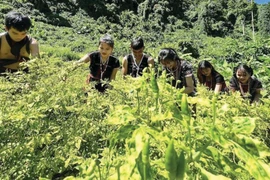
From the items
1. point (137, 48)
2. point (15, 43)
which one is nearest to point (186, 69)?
point (137, 48)

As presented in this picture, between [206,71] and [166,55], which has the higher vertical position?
[166,55]

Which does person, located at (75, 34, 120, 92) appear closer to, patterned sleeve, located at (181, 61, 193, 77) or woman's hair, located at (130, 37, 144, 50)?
woman's hair, located at (130, 37, 144, 50)

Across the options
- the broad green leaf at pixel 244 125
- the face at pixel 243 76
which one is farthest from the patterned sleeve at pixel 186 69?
the broad green leaf at pixel 244 125

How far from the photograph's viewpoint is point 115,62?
2.68 metres

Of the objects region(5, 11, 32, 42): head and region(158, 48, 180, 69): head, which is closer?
region(5, 11, 32, 42): head

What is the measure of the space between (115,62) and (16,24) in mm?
918

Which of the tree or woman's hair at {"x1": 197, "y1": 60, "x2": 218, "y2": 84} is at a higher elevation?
the tree

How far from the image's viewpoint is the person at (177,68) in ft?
7.59

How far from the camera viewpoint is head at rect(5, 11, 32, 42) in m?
1.88

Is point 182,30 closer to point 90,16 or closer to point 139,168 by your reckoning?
point 90,16

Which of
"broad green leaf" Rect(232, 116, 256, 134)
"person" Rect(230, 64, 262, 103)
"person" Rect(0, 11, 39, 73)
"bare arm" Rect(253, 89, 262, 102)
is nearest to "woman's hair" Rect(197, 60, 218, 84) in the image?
"person" Rect(230, 64, 262, 103)

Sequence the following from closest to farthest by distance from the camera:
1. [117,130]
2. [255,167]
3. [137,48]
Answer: [255,167] < [117,130] < [137,48]

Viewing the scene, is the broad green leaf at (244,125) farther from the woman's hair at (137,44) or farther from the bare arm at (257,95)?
the woman's hair at (137,44)

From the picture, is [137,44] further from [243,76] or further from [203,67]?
[243,76]
